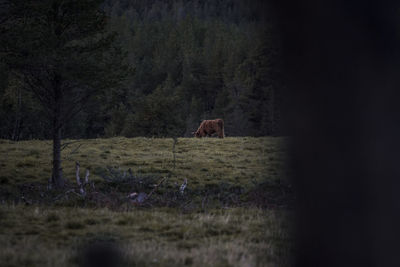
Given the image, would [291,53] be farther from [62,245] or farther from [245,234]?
[245,234]

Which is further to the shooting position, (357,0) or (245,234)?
(245,234)

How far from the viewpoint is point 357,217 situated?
144cm

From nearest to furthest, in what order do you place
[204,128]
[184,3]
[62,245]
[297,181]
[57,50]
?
[297,181]
[62,245]
[57,50]
[204,128]
[184,3]

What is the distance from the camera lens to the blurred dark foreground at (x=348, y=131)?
144 cm

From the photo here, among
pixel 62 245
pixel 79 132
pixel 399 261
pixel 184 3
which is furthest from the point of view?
pixel 184 3

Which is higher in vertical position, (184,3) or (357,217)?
(184,3)

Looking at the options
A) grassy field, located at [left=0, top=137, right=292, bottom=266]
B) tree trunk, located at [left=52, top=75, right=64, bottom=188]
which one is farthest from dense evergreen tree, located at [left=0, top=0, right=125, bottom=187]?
grassy field, located at [left=0, top=137, right=292, bottom=266]

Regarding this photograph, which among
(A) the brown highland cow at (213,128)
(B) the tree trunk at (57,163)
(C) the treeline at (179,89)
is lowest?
(B) the tree trunk at (57,163)

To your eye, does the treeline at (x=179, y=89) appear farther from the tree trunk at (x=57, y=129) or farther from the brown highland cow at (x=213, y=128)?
the brown highland cow at (x=213, y=128)

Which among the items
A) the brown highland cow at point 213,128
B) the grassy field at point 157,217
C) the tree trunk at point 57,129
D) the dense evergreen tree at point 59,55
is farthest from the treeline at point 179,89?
the brown highland cow at point 213,128

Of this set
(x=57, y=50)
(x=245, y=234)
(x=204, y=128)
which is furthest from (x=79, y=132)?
(x=245, y=234)

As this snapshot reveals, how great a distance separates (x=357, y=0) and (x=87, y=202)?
7.58 metres

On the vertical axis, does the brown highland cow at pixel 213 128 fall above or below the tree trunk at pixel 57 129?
above

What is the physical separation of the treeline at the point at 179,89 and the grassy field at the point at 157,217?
1430 millimetres
